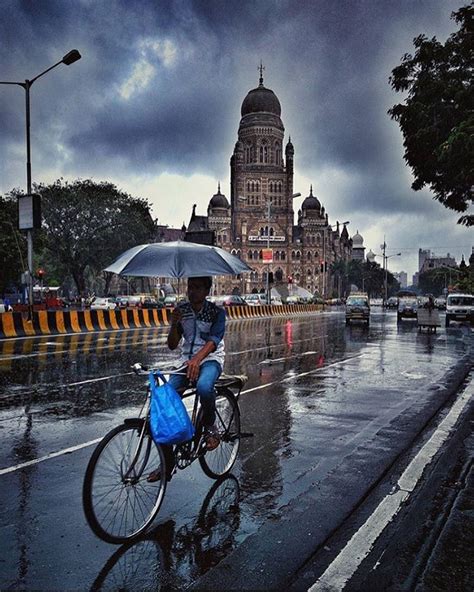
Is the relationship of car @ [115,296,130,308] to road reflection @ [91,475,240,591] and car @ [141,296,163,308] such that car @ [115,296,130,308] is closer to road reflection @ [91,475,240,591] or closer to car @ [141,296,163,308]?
car @ [141,296,163,308]

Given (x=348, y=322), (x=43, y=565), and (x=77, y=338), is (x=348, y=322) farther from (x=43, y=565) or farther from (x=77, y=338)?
(x=43, y=565)

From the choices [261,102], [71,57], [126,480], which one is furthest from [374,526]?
[261,102]

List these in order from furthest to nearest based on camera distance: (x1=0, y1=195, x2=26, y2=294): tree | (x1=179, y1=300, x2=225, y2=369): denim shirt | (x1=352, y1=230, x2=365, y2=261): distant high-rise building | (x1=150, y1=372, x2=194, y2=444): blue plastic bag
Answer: (x1=352, y1=230, x2=365, y2=261): distant high-rise building, (x1=0, y1=195, x2=26, y2=294): tree, (x1=179, y1=300, x2=225, y2=369): denim shirt, (x1=150, y1=372, x2=194, y2=444): blue plastic bag

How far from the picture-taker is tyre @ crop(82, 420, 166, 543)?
3607mm

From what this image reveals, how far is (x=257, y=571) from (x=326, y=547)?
1.92 ft

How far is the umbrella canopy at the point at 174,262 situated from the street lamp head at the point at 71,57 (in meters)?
17.3

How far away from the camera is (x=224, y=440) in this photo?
5.02 m

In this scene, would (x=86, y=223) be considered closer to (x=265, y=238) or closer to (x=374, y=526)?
(x=374, y=526)

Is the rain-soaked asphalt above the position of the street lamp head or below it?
below

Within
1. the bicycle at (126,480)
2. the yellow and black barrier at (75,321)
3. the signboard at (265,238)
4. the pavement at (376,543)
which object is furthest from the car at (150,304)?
the signboard at (265,238)

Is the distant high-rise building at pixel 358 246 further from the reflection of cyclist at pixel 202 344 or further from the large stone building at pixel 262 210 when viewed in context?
the reflection of cyclist at pixel 202 344

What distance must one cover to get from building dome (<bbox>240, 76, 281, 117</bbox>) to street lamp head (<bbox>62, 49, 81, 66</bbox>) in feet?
306

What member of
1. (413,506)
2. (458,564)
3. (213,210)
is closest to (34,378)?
(413,506)

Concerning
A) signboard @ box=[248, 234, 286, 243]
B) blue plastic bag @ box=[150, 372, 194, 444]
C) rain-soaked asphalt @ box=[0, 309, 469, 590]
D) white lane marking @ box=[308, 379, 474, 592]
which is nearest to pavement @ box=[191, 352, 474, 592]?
white lane marking @ box=[308, 379, 474, 592]
